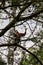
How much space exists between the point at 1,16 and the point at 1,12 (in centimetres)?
23

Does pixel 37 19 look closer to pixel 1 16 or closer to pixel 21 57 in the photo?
pixel 1 16

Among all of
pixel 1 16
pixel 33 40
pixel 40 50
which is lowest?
pixel 40 50

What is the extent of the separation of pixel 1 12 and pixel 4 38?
2.73 ft

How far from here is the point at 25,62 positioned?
Result: 14.3m

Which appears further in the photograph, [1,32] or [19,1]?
[19,1]

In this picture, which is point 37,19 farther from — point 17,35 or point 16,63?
point 16,63

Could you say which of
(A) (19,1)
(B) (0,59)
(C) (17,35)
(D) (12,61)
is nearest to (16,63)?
(D) (12,61)

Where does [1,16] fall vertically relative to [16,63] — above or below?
above

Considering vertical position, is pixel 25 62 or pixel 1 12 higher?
pixel 1 12

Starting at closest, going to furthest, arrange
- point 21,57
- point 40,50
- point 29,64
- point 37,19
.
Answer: point 37,19 → point 40,50 → point 29,64 → point 21,57

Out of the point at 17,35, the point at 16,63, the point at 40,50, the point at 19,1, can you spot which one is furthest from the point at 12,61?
the point at 19,1

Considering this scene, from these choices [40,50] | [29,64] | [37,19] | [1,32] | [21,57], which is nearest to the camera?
[1,32]

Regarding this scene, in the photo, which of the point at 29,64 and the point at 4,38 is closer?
the point at 4,38

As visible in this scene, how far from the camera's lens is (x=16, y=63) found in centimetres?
1411
